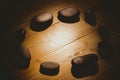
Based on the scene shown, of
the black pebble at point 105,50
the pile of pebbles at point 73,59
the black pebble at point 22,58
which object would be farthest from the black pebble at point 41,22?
the black pebble at point 105,50

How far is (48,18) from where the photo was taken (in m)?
1.81

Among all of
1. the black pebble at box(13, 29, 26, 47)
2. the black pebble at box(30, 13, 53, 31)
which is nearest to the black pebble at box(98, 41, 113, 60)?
the black pebble at box(30, 13, 53, 31)

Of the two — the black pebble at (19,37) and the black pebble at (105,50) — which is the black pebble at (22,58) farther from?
the black pebble at (105,50)

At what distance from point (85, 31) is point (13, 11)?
516mm

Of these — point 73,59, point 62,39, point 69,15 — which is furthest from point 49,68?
point 69,15

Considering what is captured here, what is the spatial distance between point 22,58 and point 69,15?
16.9 inches

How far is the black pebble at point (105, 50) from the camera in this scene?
164 cm

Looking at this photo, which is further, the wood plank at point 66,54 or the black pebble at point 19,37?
the black pebble at point 19,37

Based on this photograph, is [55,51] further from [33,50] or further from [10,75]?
[10,75]

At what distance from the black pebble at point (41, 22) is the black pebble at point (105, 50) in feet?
1.18

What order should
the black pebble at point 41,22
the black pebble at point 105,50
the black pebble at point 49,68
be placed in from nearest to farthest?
the black pebble at point 49,68 < the black pebble at point 105,50 < the black pebble at point 41,22

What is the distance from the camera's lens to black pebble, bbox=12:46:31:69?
1.59m

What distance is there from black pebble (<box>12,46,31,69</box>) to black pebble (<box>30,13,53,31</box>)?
22 cm

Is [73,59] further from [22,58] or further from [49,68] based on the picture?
[22,58]
